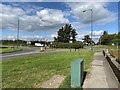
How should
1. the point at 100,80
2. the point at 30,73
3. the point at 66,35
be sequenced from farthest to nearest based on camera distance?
the point at 66,35 < the point at 30,73 < the point at 100,80

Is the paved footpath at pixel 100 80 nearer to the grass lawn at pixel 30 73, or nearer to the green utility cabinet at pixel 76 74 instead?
the green utility cabinet at pixel 76 74

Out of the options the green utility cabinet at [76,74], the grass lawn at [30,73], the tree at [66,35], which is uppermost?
the tree at [66,35]

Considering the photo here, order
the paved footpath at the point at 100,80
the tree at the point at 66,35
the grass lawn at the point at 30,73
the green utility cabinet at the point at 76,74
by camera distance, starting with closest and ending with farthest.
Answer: the green utility cabinet at the point at 76,74 < the paved footpath at the point at 100,80 < the grass lawn at the point at 30,73 < the tree at the point at 66,35

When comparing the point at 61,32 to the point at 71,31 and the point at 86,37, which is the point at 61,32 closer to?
the point at 71,31

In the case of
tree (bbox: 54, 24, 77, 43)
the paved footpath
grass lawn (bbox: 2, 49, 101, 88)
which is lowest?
the paved footpath

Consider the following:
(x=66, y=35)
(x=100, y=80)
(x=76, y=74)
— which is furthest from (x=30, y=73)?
(x=66, y=35)

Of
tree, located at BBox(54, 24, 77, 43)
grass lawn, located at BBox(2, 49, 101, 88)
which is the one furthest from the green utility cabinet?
tree, located at BBox(54, 24, 77, 43)

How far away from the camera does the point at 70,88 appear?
7723mm

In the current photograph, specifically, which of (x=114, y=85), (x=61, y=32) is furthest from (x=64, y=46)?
(x=114, y=85)

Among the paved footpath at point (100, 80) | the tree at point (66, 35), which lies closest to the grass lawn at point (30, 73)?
the paved footpath at point (100, 80)

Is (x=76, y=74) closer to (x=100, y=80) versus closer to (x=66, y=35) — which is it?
(x=100, y=80)

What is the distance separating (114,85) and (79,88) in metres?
1.75

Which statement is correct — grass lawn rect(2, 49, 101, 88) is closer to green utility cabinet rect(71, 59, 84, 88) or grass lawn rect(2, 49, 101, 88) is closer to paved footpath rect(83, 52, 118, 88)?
green utility cabinet rect(71, 59, 84, 88)

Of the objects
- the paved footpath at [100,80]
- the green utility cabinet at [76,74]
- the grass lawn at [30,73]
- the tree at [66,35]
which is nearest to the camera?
the green utility cabinet at [76,74]
